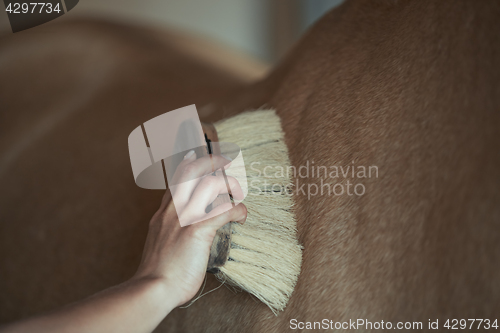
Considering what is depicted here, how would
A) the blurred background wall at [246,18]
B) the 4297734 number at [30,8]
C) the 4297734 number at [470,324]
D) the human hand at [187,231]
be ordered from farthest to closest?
the blurred background wall at [246,18], the 4297734 number at [30,8], the human hand at [187,231], the 4297734 number at [470,324]

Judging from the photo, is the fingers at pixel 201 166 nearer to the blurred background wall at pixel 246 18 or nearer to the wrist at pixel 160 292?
the wrist at pixel 160 292

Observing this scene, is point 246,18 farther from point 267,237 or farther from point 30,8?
point 267,237

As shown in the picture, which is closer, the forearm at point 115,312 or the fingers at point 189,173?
the forearm at point 115,312

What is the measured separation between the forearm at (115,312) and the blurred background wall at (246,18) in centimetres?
162

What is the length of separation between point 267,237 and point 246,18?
180 cm

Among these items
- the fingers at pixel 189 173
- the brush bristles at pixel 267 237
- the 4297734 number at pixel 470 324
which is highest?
the fingers at pixel 189 173

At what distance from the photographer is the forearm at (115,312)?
0.35 m

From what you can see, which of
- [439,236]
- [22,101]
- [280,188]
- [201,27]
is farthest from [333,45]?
[201,27]

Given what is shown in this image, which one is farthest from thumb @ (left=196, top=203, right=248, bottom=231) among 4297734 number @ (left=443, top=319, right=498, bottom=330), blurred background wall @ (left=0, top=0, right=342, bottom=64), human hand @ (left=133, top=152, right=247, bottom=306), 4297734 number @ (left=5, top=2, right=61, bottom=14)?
blurred background wall @ (left=0, top=0, right=342, bottom=64)

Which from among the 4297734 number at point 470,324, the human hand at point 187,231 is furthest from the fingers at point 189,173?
the 4297734 number at point 470,324

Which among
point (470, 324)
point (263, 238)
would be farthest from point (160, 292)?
point (470, 324)

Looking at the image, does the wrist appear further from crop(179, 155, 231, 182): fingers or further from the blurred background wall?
the blurred background wall

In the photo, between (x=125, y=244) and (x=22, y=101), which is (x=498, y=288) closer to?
(x=125, y=244)

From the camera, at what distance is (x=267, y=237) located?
509 millimetres
